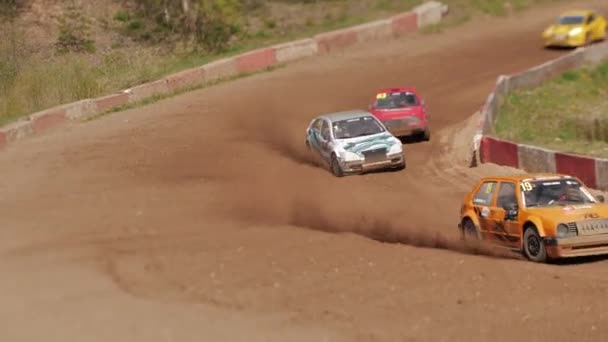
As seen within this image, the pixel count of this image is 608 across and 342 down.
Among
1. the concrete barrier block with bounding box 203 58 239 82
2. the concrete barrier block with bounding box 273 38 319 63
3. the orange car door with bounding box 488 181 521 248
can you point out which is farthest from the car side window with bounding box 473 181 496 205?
the concrete barrier block with bounding box 273 38 319 63

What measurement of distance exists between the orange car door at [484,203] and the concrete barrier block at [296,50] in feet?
67.9

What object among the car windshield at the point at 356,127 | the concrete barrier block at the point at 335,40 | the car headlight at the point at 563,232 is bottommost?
the concrete barrier block at the point at 335,40

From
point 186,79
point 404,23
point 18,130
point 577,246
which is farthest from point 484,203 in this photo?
point 404,23

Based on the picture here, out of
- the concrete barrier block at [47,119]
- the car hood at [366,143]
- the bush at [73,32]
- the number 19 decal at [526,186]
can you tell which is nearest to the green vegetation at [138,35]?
the bush at [73,32]

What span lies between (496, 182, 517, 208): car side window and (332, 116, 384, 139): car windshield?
721cm

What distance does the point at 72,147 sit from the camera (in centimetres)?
2359

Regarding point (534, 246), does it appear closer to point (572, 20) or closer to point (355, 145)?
point (355, 145)

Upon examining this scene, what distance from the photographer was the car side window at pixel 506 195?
15188 mm

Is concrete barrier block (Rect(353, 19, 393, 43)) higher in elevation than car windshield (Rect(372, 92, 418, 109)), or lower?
lower

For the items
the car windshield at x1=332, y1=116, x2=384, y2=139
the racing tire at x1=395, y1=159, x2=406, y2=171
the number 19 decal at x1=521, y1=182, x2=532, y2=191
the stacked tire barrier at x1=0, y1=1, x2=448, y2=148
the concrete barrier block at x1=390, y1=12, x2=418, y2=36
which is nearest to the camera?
the number 19 decal at x1=521, y1=182, x2=532, y2=191

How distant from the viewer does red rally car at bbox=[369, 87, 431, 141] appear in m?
25.4

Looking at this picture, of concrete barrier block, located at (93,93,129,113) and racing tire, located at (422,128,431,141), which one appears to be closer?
racing tire, located at (422,128,431,141)

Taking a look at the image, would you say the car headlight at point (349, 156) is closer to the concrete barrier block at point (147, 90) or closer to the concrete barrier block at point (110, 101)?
the concrete barrier block at point (110, 101)

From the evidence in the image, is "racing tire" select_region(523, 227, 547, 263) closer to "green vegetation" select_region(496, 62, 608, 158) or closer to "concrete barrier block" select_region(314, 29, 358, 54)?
"green vegetation" select_region(496, 62, 608, 158)
